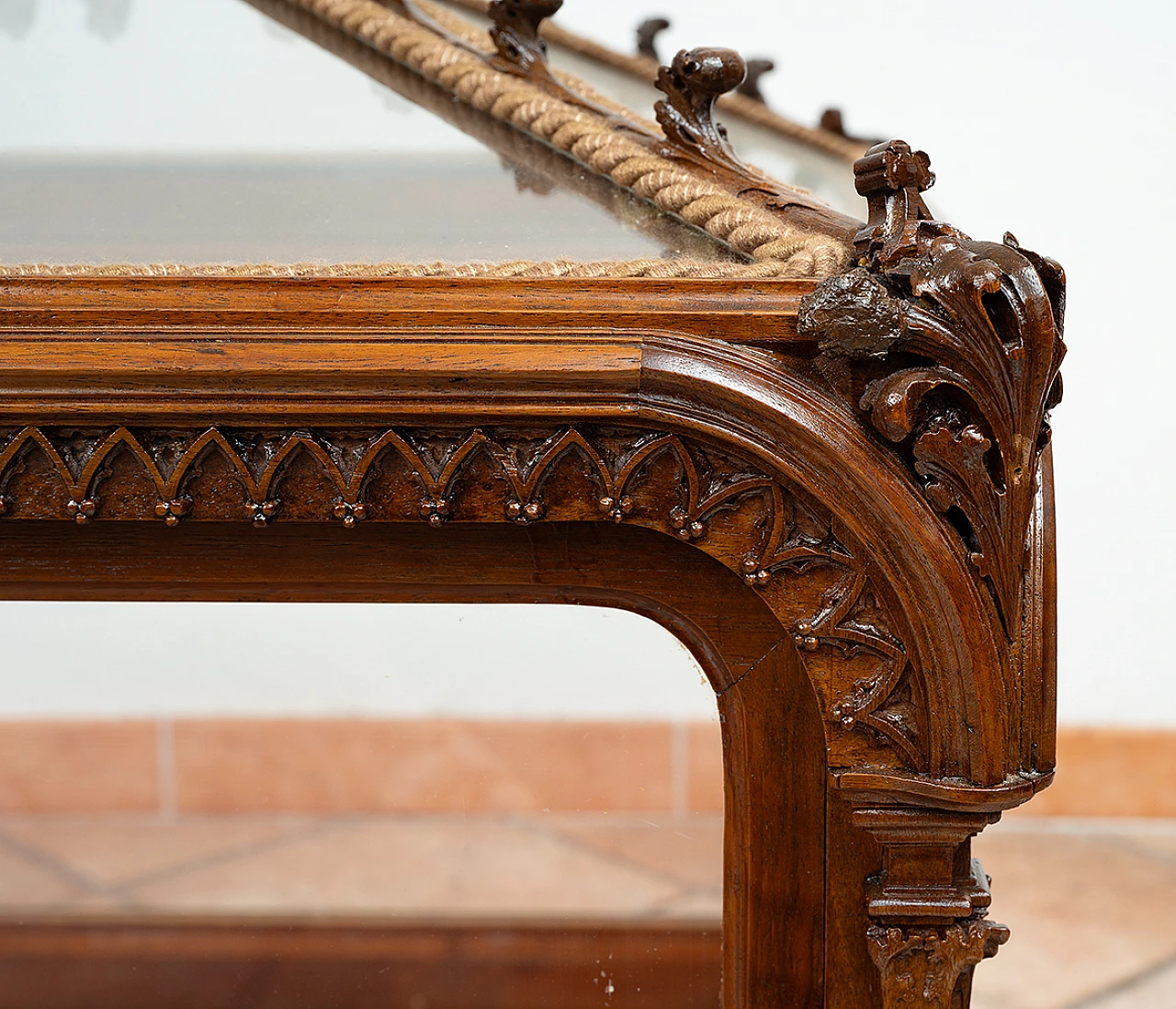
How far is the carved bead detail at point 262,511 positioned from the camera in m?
0.40

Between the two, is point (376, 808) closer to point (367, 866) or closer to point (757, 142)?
point (367, 866)

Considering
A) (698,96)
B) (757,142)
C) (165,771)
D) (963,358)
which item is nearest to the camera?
(963,358)

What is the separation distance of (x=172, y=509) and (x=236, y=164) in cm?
26

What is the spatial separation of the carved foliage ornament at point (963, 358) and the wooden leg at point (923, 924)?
9cm

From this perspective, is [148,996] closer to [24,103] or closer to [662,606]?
[662,606]

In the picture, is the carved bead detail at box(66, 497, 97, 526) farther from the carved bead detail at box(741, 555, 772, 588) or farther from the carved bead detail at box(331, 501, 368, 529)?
the carved bead detail at box(741, 555, 772, 588)

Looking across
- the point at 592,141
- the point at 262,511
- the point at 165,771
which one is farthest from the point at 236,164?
the point at 165,771

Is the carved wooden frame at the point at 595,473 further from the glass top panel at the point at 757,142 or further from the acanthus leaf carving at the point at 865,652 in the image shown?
the glass top panel at the point at 757,142

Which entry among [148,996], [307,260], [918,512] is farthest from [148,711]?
[918,512]

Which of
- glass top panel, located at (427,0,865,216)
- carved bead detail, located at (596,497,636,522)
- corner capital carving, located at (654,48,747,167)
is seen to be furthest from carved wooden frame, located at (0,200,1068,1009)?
glass top panel, located at (427,0,865,216)

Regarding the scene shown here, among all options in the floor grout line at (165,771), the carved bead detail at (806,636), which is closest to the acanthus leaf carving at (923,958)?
the carved bead detail at (806,636)

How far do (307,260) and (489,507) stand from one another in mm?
105

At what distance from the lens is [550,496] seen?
0.40 metres

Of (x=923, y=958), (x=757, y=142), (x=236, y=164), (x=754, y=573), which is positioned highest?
(x=757, y=142)
